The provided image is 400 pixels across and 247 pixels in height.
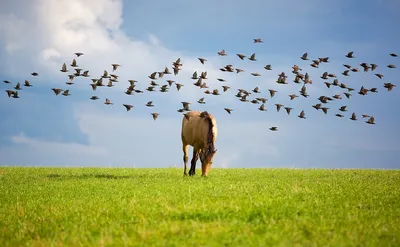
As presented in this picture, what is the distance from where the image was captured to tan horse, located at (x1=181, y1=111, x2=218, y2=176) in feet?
81.3

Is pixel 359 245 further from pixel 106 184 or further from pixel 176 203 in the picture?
pixel 106 184

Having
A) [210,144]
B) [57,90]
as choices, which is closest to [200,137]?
[210,144]

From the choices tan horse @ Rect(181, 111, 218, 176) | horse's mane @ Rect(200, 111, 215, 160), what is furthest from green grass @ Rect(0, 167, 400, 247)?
tan horse @ Rect(181, 111, 218, 176)

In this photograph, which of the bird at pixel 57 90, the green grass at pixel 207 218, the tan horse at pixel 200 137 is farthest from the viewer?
the bird at pixel 57 90

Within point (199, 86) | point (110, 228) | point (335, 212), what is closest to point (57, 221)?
point (110, 228)

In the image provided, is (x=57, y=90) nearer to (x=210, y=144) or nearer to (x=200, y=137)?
(x=200, y=137)

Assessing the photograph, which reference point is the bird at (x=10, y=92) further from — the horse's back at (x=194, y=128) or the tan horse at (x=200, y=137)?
the horse's back at (x=194, y=128)

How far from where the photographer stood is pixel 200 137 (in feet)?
86.3

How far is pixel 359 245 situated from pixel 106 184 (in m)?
14.8

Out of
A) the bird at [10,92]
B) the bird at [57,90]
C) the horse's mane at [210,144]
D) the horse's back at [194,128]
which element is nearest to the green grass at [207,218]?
the horse's mane at [210,144]

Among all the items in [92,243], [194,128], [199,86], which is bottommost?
[92,243]

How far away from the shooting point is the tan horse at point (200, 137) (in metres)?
24.8

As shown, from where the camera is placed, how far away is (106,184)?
2147cm

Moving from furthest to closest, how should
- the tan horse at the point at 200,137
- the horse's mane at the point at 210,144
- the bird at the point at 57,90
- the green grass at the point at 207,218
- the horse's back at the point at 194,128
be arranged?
the horse's back at the point at 194,128
the bird at the point at 57,90
the tan horse at the point at 200,137
the horse's mane at the point at 210,144
the green grass at the point at 207,218
